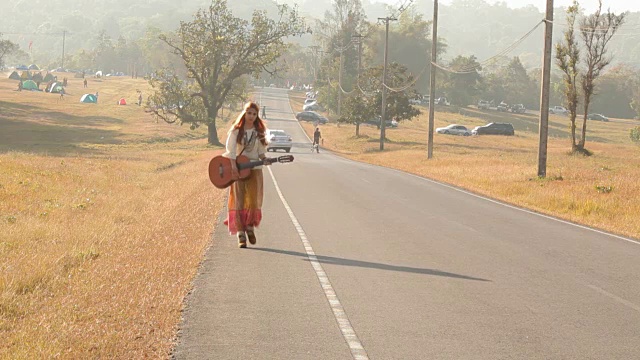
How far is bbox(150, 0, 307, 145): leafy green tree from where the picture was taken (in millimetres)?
61656

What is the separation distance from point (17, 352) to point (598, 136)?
10111 centimetres

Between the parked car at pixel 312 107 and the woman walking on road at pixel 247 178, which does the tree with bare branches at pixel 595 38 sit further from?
the parked car at pixel 312 107

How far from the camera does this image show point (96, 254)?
41.4 feet

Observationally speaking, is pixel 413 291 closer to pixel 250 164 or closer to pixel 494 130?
pixel 250 164

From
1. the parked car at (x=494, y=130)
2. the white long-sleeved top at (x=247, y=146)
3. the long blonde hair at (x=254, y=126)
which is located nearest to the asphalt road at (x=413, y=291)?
the white long-sleeved top at (x=247, y=146)

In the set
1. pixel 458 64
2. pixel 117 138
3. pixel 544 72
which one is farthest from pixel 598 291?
pixel 458 64

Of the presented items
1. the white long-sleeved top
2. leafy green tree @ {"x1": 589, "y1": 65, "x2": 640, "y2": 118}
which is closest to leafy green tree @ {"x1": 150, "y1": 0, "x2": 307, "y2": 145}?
the white long-sleeved top

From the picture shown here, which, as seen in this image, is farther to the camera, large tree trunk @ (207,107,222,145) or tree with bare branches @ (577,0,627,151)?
large tree trunk @ (207,107,222,145)

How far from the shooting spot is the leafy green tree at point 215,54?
61.7 meters

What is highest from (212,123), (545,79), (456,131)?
(545,79)

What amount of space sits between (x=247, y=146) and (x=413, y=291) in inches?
151

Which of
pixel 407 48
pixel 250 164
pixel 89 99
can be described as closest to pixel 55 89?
pixel 89 99

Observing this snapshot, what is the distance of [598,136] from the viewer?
10025 cm

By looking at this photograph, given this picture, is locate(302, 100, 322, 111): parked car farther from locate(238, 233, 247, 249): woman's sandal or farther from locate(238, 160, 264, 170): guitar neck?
locate(238, 160, 264, 170): guitar neck
